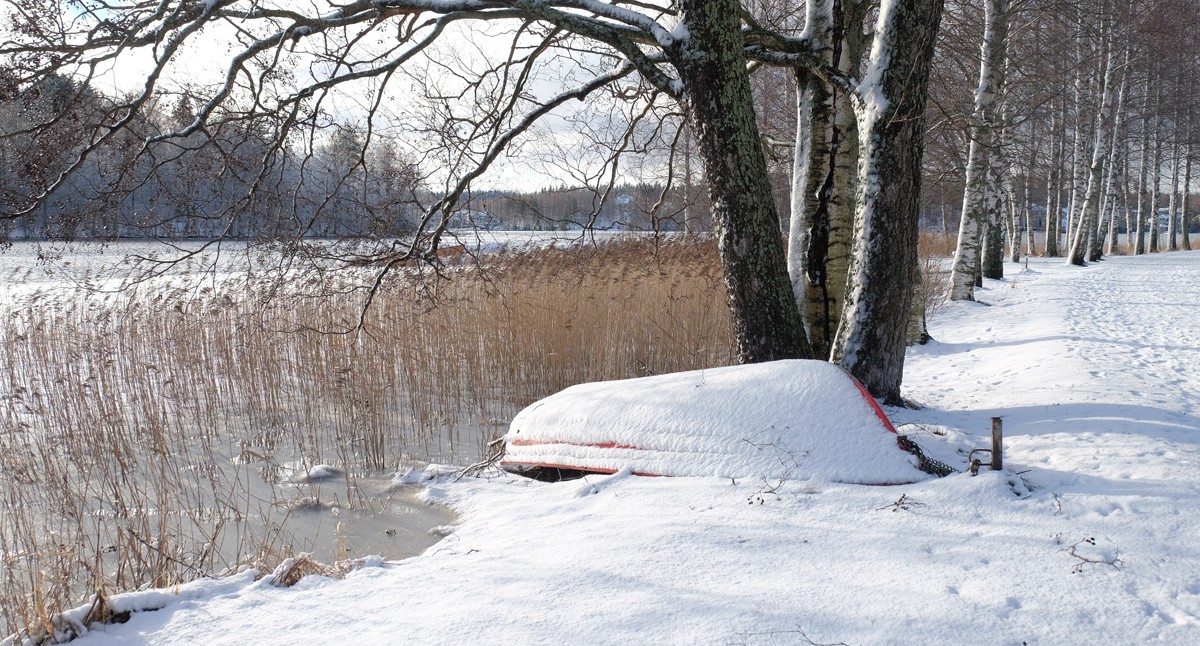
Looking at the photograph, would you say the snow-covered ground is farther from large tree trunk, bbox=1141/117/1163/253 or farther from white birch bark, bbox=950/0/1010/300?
large tree trunk, bbox=1141/117/1163/253

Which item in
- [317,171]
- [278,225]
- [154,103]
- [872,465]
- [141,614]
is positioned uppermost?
[154,103]

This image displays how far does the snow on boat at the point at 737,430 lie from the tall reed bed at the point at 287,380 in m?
1.55

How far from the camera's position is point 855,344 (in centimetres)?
407

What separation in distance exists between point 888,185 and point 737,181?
0.81m

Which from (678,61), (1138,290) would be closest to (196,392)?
(678,61)

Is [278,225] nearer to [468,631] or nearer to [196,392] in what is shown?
[196,392]

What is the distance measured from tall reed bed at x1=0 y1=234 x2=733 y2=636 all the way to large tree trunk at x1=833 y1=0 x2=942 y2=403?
7.65 feet

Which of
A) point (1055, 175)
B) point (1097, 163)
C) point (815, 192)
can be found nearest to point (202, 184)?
point (815, 192)

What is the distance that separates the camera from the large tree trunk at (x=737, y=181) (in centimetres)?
391

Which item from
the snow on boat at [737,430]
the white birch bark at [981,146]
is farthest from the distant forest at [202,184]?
the white birch bark at [981,146]

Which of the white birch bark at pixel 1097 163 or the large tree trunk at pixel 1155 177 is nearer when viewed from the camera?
the white birch bark at pixel 1097 163

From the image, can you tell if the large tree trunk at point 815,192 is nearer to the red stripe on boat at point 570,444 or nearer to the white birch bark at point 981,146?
the red stripe on boat at point 570,444

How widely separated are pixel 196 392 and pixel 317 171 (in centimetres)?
230

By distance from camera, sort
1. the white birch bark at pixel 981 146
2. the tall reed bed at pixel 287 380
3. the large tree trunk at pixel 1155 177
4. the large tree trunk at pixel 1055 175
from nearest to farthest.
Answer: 1. the tall reed bed at pixel 287 380
2. the white birch bark at pixel 981 146
3. the large tree trunk at pixel 1055 175
4. the large tree trunk at pixel 1155 177
